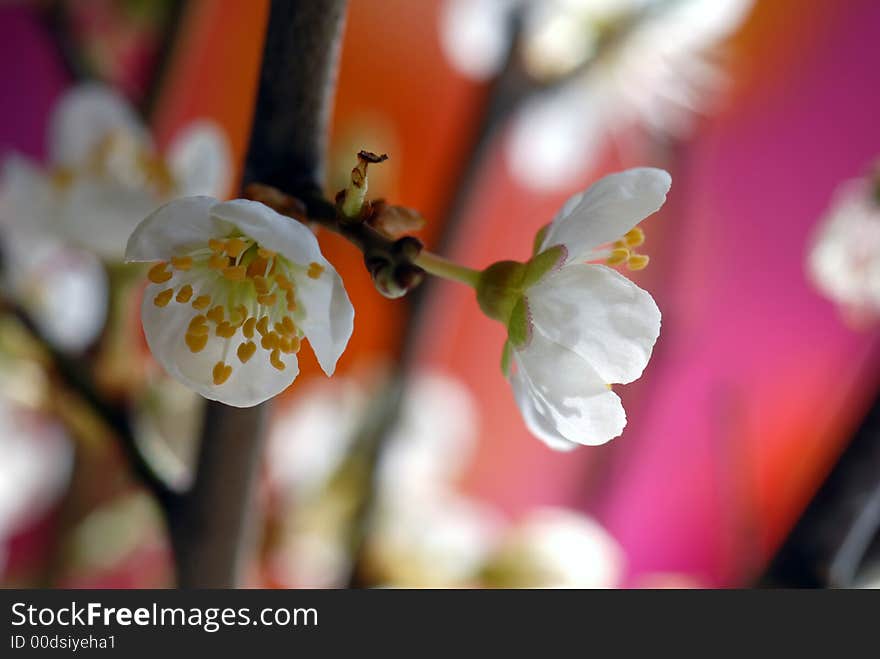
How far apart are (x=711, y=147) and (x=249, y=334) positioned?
2.89 ft

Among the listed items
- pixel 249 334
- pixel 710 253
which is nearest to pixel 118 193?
pixel 249 334

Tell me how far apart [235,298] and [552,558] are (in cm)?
30

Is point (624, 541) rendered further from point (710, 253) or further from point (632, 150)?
point (632, 150)

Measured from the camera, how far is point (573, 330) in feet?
0.71

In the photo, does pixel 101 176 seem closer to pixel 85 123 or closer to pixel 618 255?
pixel 85 123

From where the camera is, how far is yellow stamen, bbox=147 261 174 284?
23 centimetres

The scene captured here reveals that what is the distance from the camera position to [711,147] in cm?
100

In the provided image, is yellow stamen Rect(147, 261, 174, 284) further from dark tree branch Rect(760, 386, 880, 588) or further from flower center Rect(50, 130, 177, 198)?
dark tree branch Rect(760, 386, 880, 588)

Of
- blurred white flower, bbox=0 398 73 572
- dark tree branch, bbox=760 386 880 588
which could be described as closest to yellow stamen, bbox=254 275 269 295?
dark tree branch, bbox=760 386 880 588

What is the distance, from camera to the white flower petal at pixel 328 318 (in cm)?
21

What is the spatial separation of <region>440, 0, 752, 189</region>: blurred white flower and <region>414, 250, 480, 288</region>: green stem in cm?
28

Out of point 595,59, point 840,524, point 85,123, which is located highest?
point 595,59

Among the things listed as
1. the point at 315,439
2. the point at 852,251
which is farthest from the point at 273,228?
the point at 315,439

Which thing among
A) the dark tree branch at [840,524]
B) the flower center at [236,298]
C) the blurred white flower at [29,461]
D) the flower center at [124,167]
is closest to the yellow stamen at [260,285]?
the flower center at [236,298]
